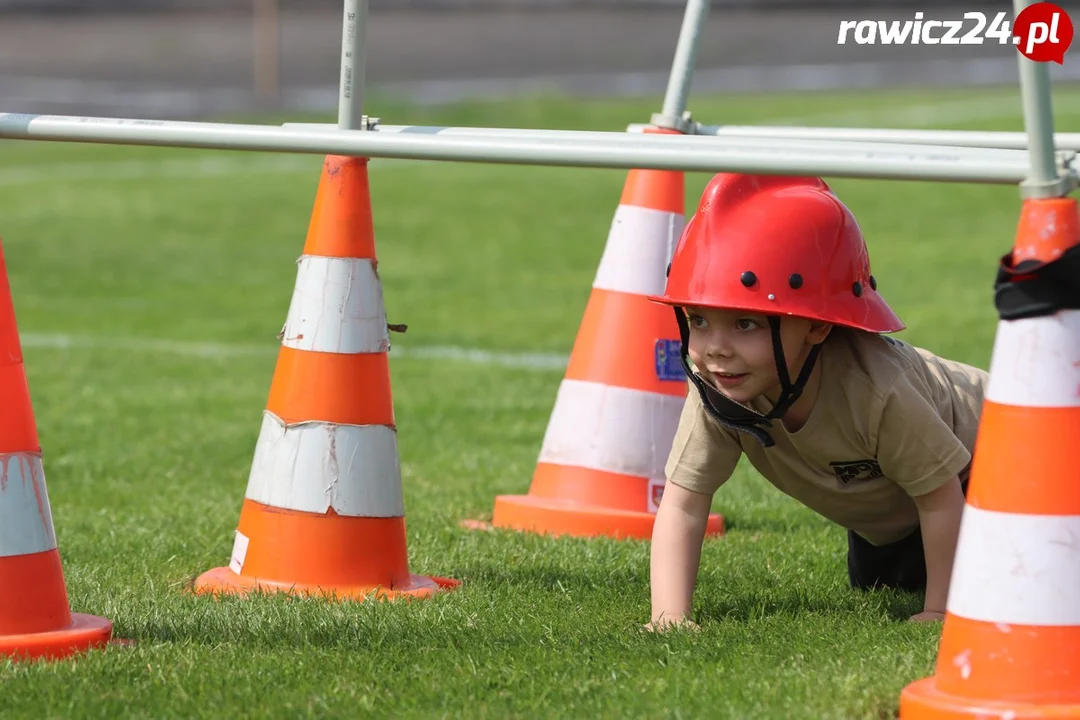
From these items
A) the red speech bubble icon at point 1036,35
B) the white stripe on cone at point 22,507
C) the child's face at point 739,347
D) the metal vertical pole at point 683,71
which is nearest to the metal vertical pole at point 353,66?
the child's face at point 739,347

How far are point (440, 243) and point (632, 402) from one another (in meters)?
9.80

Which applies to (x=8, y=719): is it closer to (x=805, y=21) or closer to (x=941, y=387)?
(x=941, y=387)

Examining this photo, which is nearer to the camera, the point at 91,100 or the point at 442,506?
the point at 442,506

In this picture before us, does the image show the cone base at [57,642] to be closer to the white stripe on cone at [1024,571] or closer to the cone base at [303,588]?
the cone base at [303,588]

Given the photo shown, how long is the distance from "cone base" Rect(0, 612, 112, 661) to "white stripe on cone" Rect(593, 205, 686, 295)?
7.86 feet

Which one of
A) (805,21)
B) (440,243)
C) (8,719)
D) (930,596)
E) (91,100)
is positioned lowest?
(8,719)

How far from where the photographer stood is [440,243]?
15.2 meters

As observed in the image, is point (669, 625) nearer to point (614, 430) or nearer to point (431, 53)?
point (614, 430)

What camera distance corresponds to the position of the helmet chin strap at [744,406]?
3859 millimetres

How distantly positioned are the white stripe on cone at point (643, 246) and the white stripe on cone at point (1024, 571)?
259cm

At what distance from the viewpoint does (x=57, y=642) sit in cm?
363

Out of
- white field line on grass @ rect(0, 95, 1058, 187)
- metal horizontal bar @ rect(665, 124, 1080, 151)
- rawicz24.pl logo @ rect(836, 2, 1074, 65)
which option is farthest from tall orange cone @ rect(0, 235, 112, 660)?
white field line on grass @ rect(0, 95, 1058, 187)

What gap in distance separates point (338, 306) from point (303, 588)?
0.72 m

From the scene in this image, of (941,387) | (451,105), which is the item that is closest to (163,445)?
(941,387)
